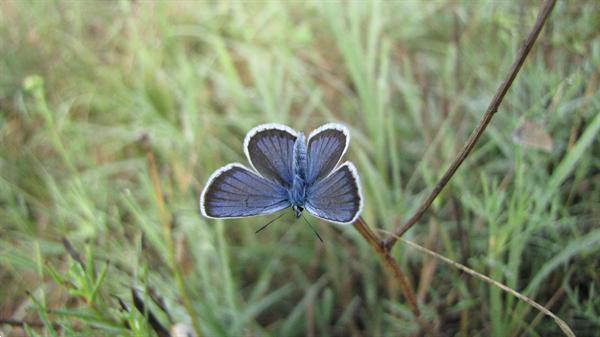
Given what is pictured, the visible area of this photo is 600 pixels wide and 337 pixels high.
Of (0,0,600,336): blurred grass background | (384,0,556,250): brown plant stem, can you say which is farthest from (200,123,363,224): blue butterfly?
(0,0,600,336): blurred grass background

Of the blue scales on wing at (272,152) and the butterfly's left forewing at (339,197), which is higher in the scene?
the blue scales on wing at (272,152)

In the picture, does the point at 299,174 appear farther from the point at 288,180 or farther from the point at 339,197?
the point at 339,197

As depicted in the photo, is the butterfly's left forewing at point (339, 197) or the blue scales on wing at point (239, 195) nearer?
the butterfly's left forewing at point (339, 197)

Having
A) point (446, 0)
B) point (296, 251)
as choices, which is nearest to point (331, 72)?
point (446, 0)

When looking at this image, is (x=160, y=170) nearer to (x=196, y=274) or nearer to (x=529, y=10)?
(x=196, y=274)

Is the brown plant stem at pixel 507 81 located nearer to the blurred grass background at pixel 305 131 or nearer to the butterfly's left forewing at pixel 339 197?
the butterfly's left forewing at pixel 339 197

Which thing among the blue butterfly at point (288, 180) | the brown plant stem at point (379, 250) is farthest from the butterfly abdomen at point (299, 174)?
the brown plant stem at point (379, 250)

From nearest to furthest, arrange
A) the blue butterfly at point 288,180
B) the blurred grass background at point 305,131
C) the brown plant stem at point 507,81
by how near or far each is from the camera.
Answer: the brown plant stem at point 507,81 < the blue butterfly at point 288,180 < the blurred grass background at point 305,131

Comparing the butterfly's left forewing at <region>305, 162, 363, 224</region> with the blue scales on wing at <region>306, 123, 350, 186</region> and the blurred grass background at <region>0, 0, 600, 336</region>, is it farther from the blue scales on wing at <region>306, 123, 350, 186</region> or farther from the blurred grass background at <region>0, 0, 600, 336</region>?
the blurred grass background at <region>0, 0, 600, 336</region>
